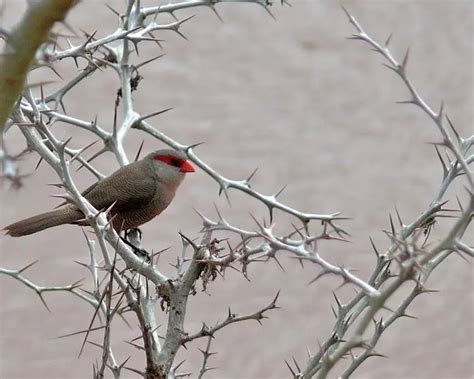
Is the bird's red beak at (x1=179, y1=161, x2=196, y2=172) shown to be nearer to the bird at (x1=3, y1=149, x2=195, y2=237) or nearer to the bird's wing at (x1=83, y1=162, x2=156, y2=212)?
the bird at (x1=3, y1=149, x2=195, y2=237)

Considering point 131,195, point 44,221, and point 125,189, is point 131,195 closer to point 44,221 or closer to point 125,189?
point 125,189

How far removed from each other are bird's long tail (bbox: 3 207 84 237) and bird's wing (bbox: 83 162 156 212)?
0.41ft

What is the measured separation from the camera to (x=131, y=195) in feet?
12.7

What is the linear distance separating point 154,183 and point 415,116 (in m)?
3.65

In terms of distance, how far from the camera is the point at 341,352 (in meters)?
1.44

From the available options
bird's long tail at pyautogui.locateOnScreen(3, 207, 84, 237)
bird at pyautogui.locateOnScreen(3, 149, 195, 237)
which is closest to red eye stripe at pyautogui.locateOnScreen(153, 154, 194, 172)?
bird at pyautogui.locateOnScreen(3, 149, 195, 237)

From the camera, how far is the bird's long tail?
3.43 m

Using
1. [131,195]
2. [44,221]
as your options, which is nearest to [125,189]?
[131,195]

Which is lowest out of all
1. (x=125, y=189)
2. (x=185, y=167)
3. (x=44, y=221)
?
(x=44, y=221)

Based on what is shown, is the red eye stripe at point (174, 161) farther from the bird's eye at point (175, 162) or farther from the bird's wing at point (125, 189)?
the bird's wing at point (125, 189)

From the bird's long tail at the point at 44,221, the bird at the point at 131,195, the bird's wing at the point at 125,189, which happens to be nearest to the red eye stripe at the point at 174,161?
the bird at the point at 131,195

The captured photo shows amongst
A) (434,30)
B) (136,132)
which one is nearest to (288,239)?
(136,132)

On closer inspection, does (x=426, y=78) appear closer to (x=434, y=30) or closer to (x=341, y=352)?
(x=434, y=30)

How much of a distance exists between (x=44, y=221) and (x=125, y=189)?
0.43 m
